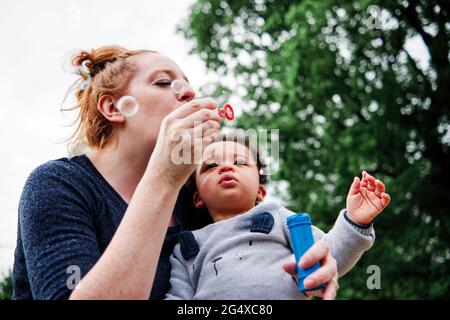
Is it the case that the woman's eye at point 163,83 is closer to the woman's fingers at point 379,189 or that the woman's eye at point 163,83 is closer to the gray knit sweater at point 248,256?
the gray knit sweater at point 248,256

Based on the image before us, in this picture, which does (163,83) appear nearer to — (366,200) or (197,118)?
(197,118)

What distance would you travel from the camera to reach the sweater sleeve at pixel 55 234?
3.80 ft

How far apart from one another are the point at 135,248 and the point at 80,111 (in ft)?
3.21

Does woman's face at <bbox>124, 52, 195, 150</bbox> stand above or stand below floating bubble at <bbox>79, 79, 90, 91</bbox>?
below

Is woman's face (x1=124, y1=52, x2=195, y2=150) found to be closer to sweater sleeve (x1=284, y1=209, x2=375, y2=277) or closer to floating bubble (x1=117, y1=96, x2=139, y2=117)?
floating bubble (x1=117, y1=96, x2=139, y2=117)

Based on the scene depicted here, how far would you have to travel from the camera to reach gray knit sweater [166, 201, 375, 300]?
1.29 meters

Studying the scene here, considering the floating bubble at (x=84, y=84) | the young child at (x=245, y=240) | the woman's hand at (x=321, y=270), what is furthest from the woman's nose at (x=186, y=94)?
the woman's hand at (x=321, y=270)

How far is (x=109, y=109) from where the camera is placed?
1771mm

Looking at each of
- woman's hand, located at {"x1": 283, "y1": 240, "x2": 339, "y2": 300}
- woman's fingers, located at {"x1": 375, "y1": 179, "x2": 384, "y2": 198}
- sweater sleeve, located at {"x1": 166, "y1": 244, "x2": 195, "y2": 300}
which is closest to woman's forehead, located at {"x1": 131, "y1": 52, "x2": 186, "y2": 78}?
sweater sleeve, located at {"x1": 166, "y1": 244, "x2": 195, "y2": 300}

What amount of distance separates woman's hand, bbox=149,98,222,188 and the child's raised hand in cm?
50

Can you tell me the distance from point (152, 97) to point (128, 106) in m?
0.10

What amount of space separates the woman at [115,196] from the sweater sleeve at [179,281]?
21mm

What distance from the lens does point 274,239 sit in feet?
4.79

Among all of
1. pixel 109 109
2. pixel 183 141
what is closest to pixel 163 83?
pixel 109 109
